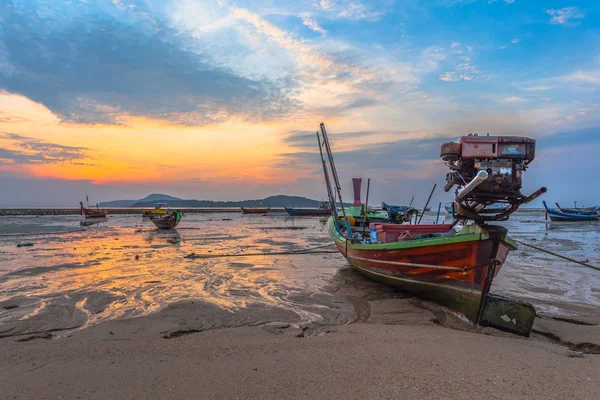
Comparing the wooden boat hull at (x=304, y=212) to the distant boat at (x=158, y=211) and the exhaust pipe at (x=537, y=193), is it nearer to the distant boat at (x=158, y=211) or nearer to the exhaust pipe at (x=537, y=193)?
the distant boat at (x=158, y=211)

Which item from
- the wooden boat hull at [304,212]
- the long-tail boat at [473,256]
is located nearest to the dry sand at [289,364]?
the long-tail boat at [473,256]

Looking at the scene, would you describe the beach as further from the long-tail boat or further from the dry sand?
the long-tail boat

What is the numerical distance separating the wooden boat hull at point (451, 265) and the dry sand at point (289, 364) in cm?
107

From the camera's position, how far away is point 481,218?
720cm

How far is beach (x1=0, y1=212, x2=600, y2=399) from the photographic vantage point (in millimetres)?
4324

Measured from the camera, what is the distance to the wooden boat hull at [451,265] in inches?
281

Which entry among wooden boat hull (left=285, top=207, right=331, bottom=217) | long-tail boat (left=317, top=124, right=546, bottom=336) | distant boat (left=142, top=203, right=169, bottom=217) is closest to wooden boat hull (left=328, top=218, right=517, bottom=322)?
long-tail boat (left=317, top=124, right=546, bottom=336)

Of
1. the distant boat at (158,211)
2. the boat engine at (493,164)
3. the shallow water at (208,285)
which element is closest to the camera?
the boat engine at (493,164)

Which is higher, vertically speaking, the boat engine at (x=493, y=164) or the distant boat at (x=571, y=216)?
the boat engine at (x=493, y=164)

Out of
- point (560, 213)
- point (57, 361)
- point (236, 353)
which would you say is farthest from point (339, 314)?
point (560, 213)

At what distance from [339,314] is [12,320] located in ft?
22.6

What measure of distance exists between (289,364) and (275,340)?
3.74 ft

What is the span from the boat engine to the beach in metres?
2.61

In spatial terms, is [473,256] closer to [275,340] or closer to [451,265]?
[451,265]
